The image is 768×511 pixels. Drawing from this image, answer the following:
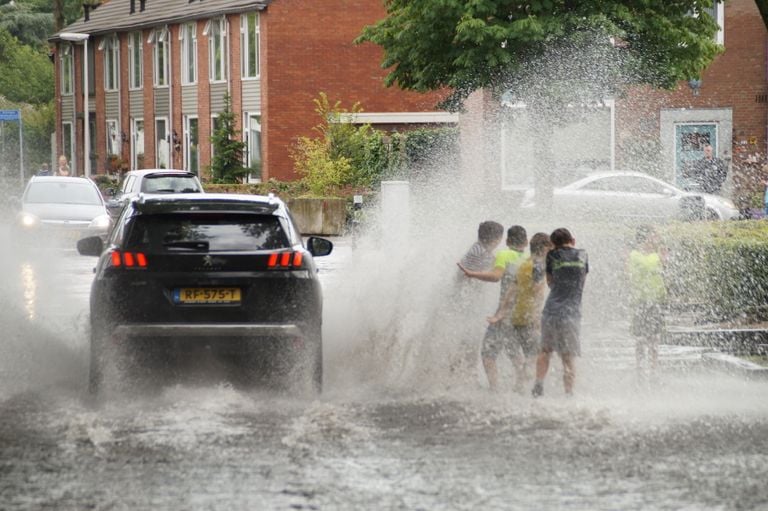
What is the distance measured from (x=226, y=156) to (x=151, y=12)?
49.2 feet

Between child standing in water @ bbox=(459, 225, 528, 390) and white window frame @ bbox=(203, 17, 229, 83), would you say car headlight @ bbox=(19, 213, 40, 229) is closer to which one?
child standing in water @ bbox=(459, 225, 528, 390)

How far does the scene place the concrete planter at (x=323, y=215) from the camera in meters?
37.1

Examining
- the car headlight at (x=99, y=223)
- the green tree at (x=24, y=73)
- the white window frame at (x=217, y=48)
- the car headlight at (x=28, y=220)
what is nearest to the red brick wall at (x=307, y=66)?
the white window frame at (x=217, y=48)

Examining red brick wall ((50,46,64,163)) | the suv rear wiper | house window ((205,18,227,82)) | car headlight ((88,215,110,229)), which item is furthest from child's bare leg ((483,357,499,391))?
red brick wall ((50,46,64,163))

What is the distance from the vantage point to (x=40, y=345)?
564 inches

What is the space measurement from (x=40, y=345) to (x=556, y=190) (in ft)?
66.9

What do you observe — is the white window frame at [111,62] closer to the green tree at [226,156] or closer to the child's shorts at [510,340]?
the green tree at [226,156]

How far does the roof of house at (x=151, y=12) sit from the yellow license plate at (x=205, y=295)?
126 feet

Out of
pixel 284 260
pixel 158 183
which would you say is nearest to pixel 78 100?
pixel 158 183

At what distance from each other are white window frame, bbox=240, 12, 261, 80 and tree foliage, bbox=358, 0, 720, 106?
72.0 feet

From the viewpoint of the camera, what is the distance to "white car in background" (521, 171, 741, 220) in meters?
31.8

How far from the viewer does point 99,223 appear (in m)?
A: 29.1

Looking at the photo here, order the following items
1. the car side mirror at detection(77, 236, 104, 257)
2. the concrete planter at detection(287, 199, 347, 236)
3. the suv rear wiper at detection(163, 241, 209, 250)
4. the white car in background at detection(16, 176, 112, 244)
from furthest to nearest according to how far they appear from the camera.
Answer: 1. the concrete planter at detection(287, 199, 347, 236)
2. the white car in background at detection(16, 176, 112, 244)
3. the car side mirror at detection(77, 236, 104, 257)
4. the suv rear wiper at detection(163, 241, 209, 250)

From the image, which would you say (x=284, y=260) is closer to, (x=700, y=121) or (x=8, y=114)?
(x=700, y=121)
